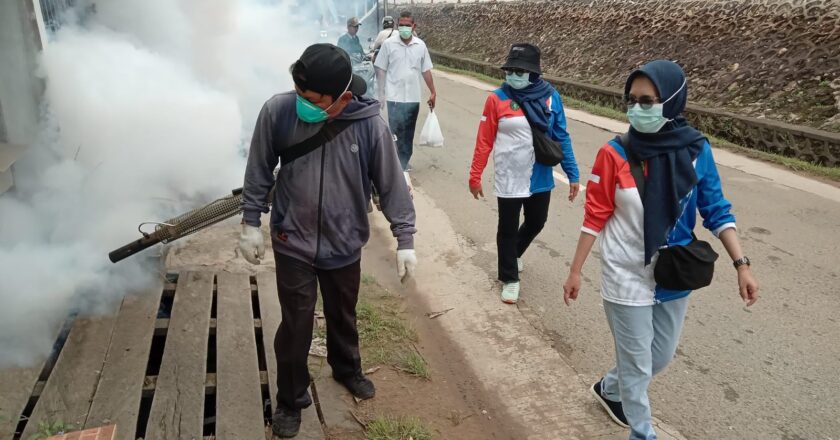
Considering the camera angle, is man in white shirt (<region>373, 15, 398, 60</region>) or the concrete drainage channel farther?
man in white shirt (<region>373, 15, 398, 60</region>)

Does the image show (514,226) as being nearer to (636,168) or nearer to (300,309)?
(636,168)

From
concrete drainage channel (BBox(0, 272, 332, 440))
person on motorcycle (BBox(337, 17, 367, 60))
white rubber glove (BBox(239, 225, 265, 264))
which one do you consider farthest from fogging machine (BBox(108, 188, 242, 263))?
person on motorcycle (BBox(337, 17, 367, 60))

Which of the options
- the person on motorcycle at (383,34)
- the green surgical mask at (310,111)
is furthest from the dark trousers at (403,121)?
the green surgical mask at (310,111)

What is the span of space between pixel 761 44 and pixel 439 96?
5.79 m

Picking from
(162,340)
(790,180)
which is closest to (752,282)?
(162,340)

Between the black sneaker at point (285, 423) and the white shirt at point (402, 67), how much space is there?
4.22m

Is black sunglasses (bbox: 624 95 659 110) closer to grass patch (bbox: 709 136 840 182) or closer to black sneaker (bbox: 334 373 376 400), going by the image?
black sneaker (bbox: 334 373 376 400)

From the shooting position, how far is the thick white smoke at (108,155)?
338 centimetres

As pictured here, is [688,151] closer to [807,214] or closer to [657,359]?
[657,359]

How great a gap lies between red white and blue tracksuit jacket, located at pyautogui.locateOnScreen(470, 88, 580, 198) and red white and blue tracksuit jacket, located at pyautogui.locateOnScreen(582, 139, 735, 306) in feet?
4.44

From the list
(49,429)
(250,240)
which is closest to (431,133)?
(250,240)

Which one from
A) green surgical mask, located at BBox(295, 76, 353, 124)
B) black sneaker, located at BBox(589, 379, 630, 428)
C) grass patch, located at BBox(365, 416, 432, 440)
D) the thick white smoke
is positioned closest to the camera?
green surgical mask, located at BBox(295, 76, 353, 124)

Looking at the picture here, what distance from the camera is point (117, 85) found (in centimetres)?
470

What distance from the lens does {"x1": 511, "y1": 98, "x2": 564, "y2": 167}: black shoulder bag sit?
12.3 feet
